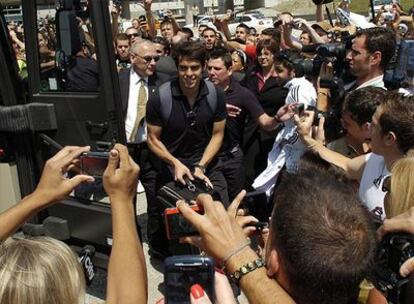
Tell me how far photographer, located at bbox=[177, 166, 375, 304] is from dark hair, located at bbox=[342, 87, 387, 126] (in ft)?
5.22

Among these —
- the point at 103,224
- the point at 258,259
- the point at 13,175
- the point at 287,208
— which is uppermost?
the point at 287,208

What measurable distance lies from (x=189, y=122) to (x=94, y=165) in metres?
1.30

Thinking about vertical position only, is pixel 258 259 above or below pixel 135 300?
above

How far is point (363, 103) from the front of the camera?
2.88m

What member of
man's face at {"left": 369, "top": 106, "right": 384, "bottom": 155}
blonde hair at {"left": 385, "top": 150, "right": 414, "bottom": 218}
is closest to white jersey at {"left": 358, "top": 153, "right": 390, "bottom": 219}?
man's face at {"left": 369, "top": 106, "right": 384, "bottom": 155}

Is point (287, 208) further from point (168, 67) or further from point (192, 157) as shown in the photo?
point (168, 67)

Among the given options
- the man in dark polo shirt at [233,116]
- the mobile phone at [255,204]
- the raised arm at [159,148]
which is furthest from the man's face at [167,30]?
the mobile phone at [255,204]

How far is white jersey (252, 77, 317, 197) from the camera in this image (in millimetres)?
3760

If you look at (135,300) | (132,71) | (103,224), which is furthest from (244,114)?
(135,300)

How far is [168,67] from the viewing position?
4926mm

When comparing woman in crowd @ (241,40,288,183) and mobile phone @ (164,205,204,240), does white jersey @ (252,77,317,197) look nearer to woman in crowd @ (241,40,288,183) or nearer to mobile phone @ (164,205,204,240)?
woman in crowd @ (241,40,288,183)

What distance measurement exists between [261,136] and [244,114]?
0.35m

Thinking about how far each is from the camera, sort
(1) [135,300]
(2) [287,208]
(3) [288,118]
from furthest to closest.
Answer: (3) [288,118] < (1) [135,300] < (2) [287,208]

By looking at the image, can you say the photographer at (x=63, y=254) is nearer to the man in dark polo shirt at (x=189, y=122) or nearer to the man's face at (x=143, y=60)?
the man in dark polo shirt at (x=189, y=122)
